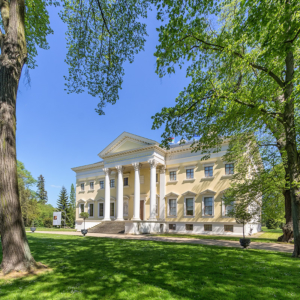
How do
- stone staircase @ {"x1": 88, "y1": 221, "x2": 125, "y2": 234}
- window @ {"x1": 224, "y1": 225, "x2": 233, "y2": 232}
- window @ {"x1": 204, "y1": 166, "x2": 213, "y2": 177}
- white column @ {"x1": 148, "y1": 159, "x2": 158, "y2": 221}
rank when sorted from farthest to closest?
window @ {"x1": 204, "y1": 166, "x2": 213, "y2": 177}, stone staircase @ {"x1": 88, "y1": 221, "x2": 125, "y2": 234}, white column @ {"x1": 148, "y1": 159, "x2": 158, "y2": 221}, window @ {"x1": 224, "y1": 225, "x2": 233, "y2": 232}

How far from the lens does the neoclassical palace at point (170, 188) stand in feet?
80.9

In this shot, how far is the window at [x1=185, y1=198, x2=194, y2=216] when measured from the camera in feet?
86.8

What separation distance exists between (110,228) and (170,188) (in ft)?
29.2

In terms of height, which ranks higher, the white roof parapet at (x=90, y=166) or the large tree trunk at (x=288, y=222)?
the white roof parapet at (x=90, y=166)

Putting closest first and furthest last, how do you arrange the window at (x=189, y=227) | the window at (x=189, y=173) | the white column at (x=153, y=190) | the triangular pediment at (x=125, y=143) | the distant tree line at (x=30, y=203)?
the white column at (x=153, y=190)
the window at (x=189, y=227)
the window at (x=189, y=173)
the triangular pediment at (x=125, y=143)
the distant tree line at (x=30, y=203)

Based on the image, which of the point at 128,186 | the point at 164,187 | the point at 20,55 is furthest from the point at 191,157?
the point at 20,55

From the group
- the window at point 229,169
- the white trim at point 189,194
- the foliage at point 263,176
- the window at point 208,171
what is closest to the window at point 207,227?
the white trim at point 189,194

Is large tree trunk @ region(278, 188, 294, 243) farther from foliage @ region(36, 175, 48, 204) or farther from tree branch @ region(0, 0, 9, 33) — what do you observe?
foliage @ region(36, 175, 48, 204)

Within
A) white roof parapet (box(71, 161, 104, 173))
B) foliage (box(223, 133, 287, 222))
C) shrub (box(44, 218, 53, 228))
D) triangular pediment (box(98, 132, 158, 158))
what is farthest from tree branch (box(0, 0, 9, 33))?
shrub (box(44, 218, 53, 228))

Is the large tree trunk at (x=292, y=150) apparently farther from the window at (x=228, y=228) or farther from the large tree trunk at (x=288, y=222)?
the window at (x=228, y=228)

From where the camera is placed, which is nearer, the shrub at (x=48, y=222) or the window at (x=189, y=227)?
the window at (x=189, y=227)

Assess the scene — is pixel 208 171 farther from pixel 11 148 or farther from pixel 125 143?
pixel 11 148

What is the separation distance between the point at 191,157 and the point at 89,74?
19294 millimetres

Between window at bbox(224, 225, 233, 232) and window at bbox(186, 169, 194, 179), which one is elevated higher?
window at bbox(186, 169, 194, 179)
